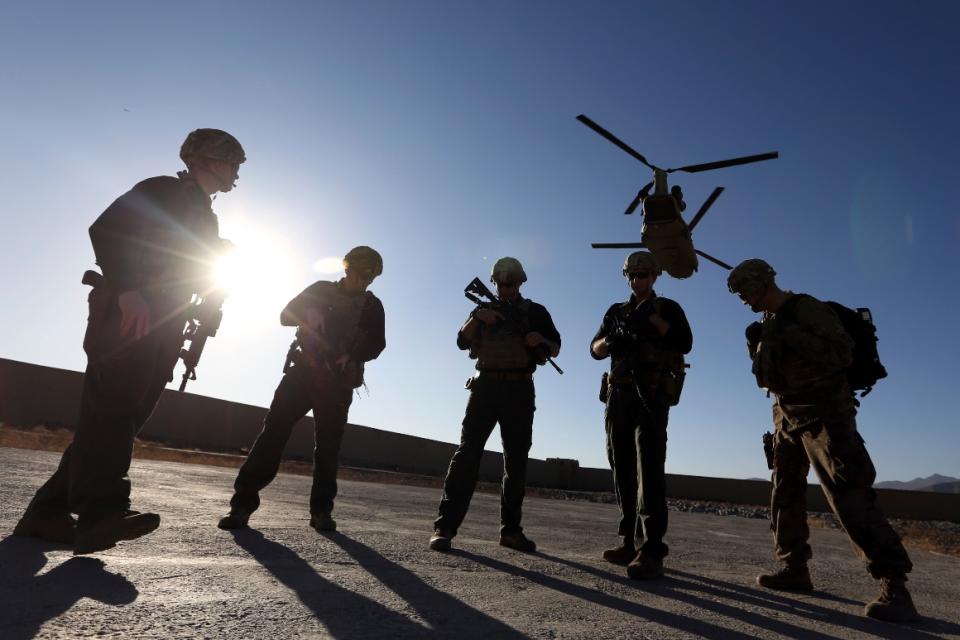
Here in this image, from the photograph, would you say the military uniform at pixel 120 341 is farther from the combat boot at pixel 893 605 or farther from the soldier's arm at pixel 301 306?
the combat boot at pixel 893 605

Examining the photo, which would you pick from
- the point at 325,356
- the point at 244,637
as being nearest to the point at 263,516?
the point at 325,356

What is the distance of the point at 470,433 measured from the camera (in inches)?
171

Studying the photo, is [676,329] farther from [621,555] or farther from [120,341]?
[120,341]

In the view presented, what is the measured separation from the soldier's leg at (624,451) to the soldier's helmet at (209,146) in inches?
109

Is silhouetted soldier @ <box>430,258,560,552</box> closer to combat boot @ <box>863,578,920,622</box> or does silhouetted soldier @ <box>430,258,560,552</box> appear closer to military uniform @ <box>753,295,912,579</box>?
military uniform @ <box>753,295,912,579</box>

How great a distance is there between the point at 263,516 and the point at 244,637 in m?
2.98

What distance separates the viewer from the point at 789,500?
3730mm

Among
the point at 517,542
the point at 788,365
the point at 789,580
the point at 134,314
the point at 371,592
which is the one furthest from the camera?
the point at 517,542

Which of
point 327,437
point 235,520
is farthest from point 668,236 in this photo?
point 235,520

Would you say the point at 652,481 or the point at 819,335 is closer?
the point at 819,335

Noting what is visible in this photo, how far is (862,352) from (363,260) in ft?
10.9

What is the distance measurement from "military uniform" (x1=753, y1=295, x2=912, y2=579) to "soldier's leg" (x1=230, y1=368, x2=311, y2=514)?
119 inches

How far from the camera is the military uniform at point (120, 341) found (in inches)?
100

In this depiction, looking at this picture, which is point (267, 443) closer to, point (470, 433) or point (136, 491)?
point (470, 433)
